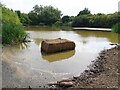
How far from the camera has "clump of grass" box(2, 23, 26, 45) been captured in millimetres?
16000

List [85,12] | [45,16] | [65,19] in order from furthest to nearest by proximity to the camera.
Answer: [65,19] < [85,12] < [45,16]

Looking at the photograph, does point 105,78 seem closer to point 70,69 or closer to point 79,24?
point 70,69

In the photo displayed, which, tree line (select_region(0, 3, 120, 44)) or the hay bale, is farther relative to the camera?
tree line (select_region(0, 3, 120, 44))

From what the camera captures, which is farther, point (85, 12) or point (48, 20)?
point (85, 12)

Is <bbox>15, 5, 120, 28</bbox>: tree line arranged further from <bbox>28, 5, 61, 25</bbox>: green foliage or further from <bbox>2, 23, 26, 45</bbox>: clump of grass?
<bbox>2, 23, 26, 45</bbox>: clump of grass

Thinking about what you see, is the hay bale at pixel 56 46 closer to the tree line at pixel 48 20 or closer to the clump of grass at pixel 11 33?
the clump of grass at pixel 11 33

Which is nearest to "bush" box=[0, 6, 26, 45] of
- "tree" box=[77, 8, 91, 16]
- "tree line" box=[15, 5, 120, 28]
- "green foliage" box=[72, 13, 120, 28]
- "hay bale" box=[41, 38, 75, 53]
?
"hay bale" box=[41, 38, 75, 53]

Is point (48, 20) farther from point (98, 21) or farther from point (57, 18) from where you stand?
point (98, 21)

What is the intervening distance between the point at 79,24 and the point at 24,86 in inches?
1541

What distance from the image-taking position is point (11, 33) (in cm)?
1677

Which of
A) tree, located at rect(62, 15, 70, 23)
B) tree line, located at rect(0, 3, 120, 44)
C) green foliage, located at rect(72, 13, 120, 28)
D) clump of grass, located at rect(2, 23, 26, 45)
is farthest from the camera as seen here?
tree, located at rect(62, 15, 70, 23)

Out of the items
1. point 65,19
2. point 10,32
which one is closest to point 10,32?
point 10,32

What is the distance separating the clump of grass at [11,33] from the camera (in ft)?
52.5

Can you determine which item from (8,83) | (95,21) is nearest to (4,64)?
(8,83)
